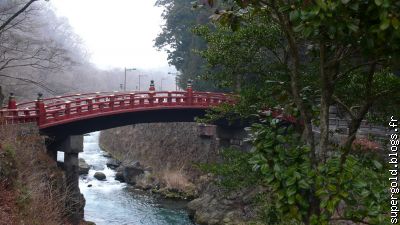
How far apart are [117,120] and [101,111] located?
2.36 m

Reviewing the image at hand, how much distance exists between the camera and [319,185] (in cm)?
469

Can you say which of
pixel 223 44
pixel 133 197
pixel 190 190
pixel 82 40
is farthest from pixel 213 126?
pixel 82 40

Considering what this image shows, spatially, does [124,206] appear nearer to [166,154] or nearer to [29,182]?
[166,154]

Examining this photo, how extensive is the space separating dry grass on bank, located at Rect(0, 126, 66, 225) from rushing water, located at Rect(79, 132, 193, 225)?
520 cm

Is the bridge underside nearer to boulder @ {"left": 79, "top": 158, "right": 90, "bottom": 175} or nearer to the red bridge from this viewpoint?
the red bridge

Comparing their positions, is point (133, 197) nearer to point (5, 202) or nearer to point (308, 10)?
point (5, 202)

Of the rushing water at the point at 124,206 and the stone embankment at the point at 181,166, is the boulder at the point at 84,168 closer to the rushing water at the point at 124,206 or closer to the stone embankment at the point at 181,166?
the rushing water at the point at 124,206

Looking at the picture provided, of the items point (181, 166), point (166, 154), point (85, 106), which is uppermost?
point (85, 106)

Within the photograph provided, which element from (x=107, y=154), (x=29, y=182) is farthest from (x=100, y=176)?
(x=29, y=182)

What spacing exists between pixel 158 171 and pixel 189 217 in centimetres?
949

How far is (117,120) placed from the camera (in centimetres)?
2527

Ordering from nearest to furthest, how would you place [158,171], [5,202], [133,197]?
[5,202]
[133,197]
[158,171]

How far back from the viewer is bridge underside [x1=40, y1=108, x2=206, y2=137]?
22.5m

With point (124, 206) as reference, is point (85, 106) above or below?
above
